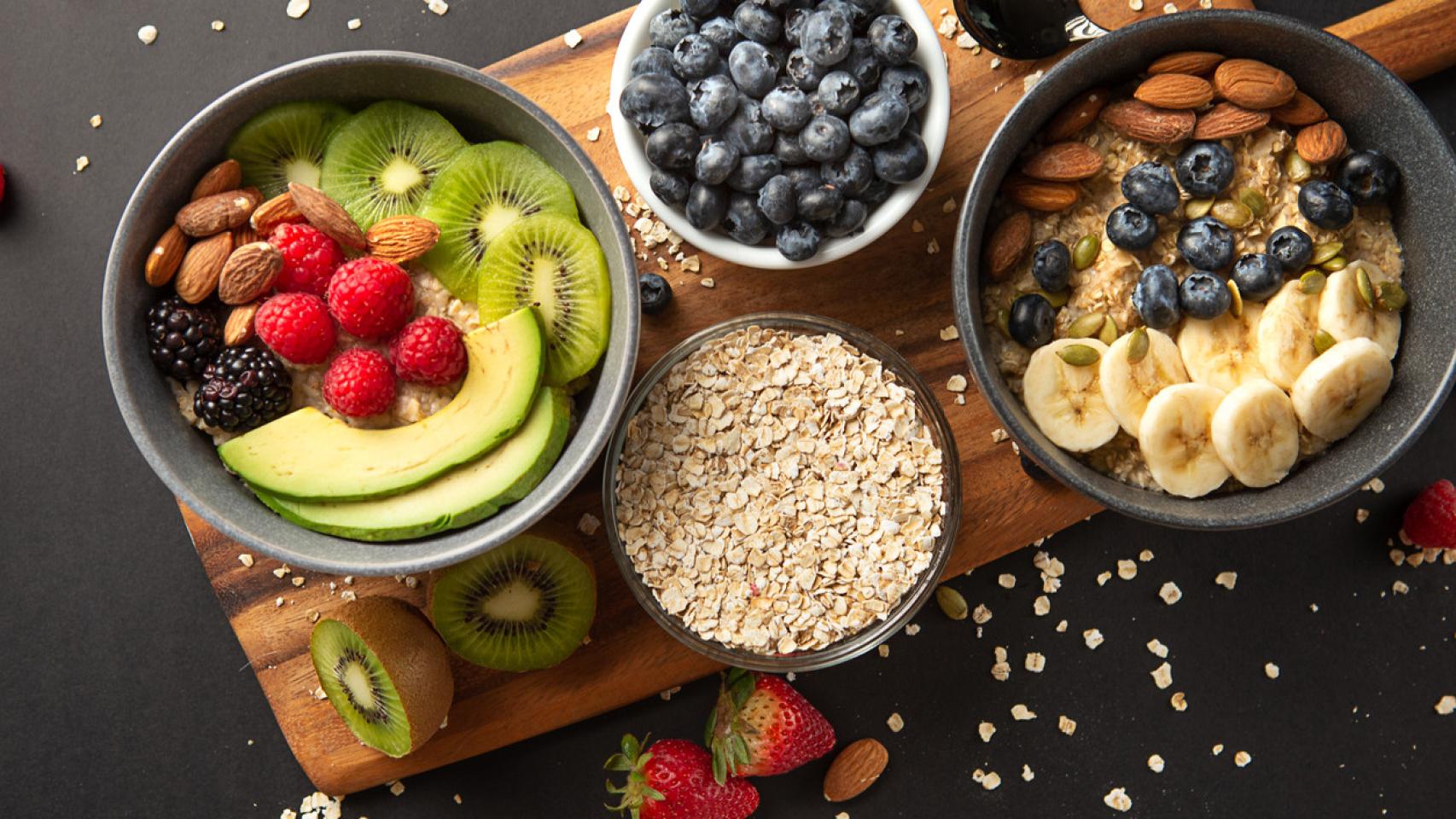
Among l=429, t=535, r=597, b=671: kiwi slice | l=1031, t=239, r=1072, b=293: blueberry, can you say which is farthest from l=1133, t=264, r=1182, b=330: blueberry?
l=429, t=535, r=597, b=671: kiwi slice

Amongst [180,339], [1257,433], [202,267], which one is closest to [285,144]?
[202,267]

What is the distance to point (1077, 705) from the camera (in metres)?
1.85

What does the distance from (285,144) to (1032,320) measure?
3.59ft

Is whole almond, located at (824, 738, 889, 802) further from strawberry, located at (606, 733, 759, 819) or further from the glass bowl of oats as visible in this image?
the glass bowl of oats

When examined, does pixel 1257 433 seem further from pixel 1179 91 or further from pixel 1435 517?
pixel 1435 517

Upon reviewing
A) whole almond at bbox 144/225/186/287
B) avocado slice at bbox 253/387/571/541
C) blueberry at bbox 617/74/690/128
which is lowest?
avocado slice at bbox 253/387/571/541

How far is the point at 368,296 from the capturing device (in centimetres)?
135

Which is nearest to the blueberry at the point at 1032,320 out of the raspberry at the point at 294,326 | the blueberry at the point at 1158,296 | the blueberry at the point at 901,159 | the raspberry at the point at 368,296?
the blueberry at the point at 1158,296

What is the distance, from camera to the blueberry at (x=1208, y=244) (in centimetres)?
142

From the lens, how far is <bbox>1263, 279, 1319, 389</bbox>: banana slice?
1455 millimetres

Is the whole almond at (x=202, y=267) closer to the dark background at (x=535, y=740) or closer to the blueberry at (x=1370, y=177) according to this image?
the dark background at (x=535, y=740)

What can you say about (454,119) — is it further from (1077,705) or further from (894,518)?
(1077,705)

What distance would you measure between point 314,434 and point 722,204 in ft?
2.10

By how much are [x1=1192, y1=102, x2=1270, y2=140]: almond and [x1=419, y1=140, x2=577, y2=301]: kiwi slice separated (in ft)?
2.96
